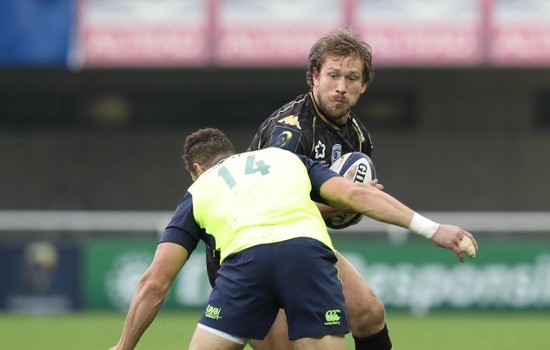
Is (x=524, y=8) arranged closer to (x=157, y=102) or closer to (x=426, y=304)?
(x=426, y=304)

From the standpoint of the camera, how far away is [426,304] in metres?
16.2

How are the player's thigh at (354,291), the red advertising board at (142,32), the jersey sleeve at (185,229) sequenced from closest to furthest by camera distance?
the jersey sleeve at (185,229)
the player's thigh at (354,291)
the red advertising board at (142,32)

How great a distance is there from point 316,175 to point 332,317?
26.7 inches

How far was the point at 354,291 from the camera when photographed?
730 cm

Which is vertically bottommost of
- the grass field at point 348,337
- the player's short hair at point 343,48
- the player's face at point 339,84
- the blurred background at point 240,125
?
the grass field at point 348,337

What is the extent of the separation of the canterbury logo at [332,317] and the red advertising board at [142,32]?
43.1 feet

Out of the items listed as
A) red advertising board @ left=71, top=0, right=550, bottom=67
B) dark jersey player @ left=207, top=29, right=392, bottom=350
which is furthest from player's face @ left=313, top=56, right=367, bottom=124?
red advertising board @ left=71, top=0, right=550, bottom=67

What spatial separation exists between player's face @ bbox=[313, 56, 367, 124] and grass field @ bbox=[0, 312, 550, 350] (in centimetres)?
490

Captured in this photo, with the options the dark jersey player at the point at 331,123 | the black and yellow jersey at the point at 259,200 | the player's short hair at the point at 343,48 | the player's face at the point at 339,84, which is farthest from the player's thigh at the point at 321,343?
the player's short hair at the point at 343,48

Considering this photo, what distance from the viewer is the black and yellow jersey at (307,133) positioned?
6.89 metres

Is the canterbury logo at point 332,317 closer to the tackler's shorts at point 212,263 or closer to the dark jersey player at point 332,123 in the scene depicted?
the dark jersey player at point 332,123

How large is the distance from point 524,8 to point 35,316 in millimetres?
8216

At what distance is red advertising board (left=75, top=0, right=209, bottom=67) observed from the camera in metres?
18.6

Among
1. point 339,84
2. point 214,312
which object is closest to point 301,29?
point 339,84
